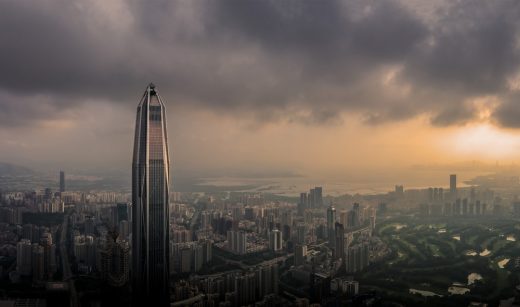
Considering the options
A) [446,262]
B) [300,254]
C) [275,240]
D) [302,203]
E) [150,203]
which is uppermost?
[150,203]

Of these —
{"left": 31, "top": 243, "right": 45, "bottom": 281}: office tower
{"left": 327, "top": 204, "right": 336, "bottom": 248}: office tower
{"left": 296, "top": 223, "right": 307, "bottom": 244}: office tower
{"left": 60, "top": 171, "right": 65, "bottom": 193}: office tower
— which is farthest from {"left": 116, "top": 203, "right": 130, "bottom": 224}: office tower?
{"left": 327, "top": 204, "right": 336, "bottom": 248}: office tower

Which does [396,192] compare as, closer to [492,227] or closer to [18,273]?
[492,227]

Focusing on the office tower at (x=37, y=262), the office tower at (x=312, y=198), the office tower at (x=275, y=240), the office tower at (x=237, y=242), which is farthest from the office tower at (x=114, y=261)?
the office tower at (x=312, y=198)

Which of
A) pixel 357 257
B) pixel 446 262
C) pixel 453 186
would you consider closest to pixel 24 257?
pixel 357 257

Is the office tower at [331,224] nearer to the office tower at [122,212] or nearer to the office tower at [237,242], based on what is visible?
→ the office tower at [237,242]

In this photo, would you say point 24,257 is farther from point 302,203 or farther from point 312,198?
point 312,198
